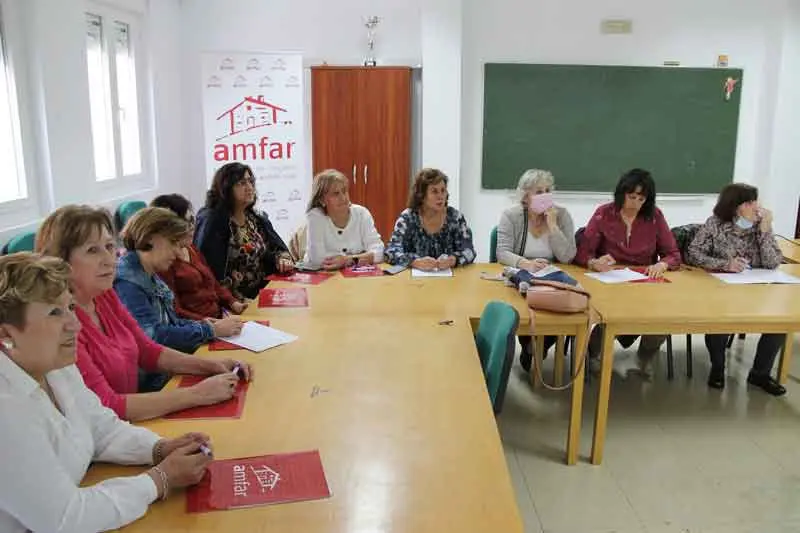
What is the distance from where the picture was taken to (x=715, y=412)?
3.66 m

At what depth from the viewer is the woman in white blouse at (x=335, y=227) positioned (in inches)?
156

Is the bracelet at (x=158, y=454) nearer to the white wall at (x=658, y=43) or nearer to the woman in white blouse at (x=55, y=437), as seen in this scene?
the woman in white blouse at (x=55, y=437)

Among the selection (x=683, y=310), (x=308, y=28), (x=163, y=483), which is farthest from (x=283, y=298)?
(x=308, y=28)

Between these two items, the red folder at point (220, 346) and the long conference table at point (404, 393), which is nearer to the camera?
the long conference table at point (404, 393)

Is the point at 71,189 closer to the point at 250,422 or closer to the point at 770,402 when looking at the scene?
the point at 250,422

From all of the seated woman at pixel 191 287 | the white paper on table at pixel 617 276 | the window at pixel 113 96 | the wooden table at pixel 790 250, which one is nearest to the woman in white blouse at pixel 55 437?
the seated woman at pixel 191 287

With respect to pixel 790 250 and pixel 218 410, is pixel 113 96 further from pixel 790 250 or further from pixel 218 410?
pixel 790 250

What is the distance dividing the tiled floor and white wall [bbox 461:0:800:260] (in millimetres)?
2831

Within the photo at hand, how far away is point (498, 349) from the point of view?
7.66 feet

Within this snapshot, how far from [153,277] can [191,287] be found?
1.62 feet

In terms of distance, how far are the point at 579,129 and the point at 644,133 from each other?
588mm

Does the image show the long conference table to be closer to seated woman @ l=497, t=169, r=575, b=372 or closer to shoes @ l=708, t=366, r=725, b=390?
seated woman @ l=497, t=169, r=575, b=372

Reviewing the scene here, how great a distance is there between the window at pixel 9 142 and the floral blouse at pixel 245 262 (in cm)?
137

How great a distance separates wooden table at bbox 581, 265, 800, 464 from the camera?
2.91 meters
